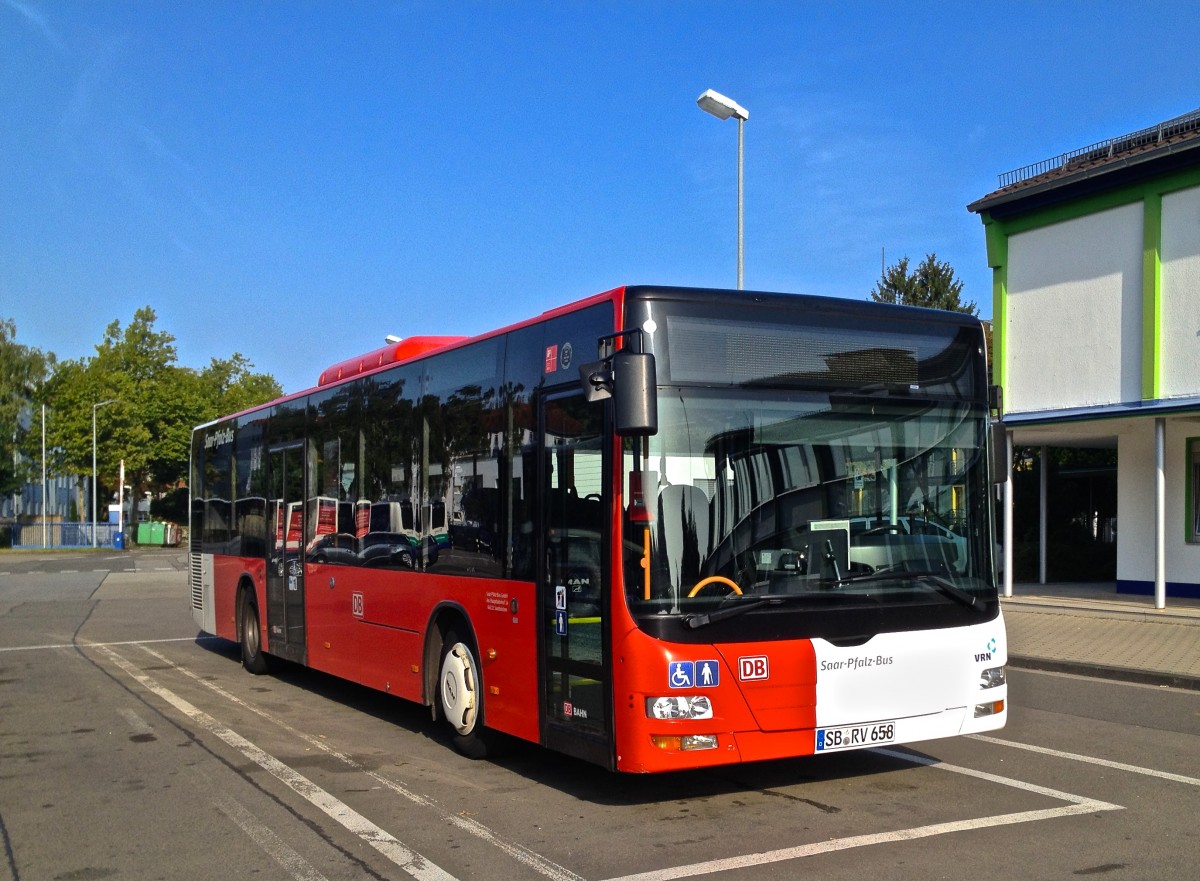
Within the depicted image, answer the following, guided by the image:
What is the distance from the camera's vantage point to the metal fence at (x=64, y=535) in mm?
65438

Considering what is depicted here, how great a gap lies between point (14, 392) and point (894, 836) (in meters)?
75.3

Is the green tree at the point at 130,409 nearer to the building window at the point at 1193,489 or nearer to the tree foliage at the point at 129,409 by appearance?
the tree foliage at the point at 129,409

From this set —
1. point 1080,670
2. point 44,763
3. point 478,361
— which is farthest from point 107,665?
point 1080,670

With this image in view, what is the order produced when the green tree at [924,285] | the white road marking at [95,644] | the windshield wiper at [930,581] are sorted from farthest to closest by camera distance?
the green tree at [924,285] < the white road marking at [95,644] < the windshield wiper at [930,581]

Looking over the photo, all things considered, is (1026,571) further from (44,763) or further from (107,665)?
(44,763)

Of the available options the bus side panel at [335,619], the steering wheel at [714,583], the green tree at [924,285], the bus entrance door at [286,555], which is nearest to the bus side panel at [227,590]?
the bus entrance door at [286,555]

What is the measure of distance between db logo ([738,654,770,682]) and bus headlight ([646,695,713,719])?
0.26m

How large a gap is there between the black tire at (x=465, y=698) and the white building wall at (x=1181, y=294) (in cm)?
1551

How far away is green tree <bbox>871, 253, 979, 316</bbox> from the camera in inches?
2093

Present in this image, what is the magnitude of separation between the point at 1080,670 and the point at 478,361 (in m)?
8.68

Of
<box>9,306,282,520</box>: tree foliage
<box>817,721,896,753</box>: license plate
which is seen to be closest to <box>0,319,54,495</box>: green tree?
<box>9,306,282,520</box>: tree foliage

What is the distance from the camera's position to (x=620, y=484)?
21.5 feet

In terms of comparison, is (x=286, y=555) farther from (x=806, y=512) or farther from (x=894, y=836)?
(x=894, y=836)

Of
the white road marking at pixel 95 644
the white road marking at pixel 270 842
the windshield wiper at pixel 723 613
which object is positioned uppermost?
the windshield wiper at pixel 723 613
